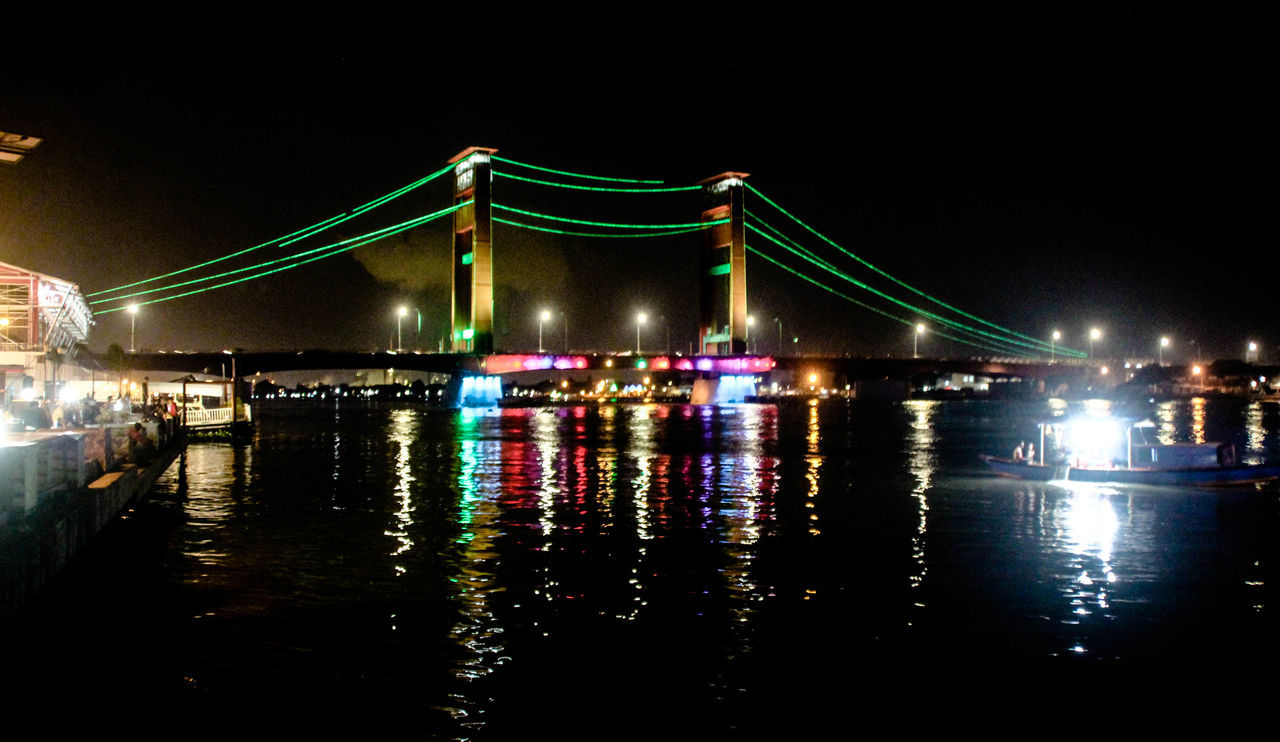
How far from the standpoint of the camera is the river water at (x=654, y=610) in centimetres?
852

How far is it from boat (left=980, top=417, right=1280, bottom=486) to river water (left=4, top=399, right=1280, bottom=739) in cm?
96

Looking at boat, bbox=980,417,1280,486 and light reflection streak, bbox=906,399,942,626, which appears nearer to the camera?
light reflection streak, bbox=906,399,942,626

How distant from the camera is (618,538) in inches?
674

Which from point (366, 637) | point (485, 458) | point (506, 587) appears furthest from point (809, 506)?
point (485, 458)

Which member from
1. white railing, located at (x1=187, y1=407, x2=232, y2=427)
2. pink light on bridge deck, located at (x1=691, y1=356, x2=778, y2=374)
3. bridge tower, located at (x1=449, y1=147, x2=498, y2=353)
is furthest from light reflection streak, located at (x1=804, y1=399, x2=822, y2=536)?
pink light on bridge deck, located at (x1=691, y1=356, x2=778, y2=374)

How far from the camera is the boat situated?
80.0ft

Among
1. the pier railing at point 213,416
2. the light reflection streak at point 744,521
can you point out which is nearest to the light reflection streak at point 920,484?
the light reflection streak at point 744,521

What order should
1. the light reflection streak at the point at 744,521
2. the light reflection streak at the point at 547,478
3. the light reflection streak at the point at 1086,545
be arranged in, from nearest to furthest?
the light reflection streak at the point at 744,521 < the light reflection streak at the point at 1086,545 < the light reflection streak at the point at 547,478

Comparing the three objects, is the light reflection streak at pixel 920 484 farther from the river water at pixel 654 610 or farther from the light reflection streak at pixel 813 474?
the light reflection streak at pixel 813 474

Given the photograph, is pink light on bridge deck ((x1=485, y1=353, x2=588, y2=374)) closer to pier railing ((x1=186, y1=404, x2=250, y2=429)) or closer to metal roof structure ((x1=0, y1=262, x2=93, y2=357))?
pier railing ((x1=186, y1=404, x2=250, y2=429))

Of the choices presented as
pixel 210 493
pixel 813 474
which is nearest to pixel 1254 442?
pixel 813 474

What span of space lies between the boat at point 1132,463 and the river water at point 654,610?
0.96 meters

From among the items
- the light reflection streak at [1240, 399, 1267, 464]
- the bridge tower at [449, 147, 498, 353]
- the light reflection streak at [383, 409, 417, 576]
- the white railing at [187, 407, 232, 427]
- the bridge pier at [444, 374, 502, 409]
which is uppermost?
the bridge tower at [449, 147, 498, 353]

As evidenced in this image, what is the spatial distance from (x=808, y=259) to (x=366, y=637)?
109666 mm
